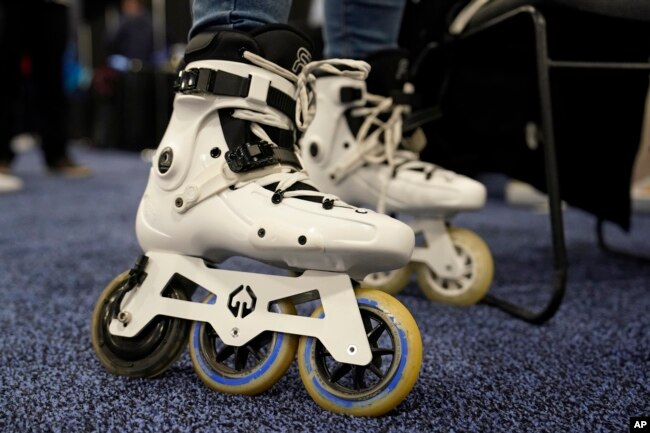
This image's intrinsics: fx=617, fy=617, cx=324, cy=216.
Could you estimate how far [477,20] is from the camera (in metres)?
0.85

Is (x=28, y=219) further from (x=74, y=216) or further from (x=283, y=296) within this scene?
(x=283, y=296)

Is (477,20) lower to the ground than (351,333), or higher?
higher

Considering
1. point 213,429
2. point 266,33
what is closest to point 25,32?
point 266,33

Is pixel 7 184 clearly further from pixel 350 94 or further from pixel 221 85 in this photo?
pixel 221 85

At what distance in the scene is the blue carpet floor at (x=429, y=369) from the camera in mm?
500

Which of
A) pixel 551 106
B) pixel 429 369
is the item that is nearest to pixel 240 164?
pixel 429 369

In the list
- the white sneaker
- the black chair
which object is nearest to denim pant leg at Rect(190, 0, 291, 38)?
the black chair

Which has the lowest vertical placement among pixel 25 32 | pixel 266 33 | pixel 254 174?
pixel 25 32

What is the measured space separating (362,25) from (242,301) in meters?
0.53

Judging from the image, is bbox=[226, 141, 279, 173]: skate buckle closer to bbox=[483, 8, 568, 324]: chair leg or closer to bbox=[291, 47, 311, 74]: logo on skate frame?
bbox=[291, 47, 311, 74]: logo on skate frame

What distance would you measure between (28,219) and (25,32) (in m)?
0.97

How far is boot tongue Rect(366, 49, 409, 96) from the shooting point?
0.90 meters

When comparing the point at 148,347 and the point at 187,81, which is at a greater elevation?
the point at 187,81

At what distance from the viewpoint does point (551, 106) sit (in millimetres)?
1012
